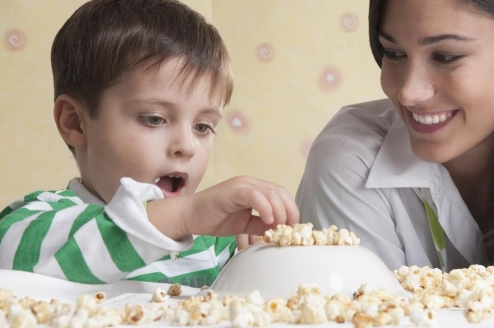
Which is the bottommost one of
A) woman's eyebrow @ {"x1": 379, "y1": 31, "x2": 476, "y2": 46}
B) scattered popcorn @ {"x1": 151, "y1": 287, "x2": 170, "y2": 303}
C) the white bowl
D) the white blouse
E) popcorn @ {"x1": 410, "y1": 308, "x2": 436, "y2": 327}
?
the white blouse

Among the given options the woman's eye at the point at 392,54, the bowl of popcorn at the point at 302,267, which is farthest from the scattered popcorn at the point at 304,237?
the woman's eye at the point at 392,54

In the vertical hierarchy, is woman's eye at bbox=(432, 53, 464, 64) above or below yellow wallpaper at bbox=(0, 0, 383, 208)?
above

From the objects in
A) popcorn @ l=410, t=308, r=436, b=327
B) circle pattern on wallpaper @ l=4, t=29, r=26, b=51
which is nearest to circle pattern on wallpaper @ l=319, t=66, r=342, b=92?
circle pattern on wallpaper @ l=4, t=29, r=26, b=51

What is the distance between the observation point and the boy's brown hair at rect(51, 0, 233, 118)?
1213 mm

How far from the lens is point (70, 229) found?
94 cm

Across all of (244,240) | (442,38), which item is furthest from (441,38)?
(244,240)

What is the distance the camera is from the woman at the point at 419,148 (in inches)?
49.8

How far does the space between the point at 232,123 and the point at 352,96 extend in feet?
1.86

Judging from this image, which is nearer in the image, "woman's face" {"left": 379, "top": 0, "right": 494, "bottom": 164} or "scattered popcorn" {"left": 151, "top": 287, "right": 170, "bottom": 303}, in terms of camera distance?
"scattered popcorn" {"left": 151, "top": 287, "right": 170, "bottom": 303}

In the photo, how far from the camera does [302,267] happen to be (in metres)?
0.73

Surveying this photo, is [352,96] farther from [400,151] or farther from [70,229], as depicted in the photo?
[70,229]

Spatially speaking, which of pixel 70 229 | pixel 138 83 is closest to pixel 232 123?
pixel 138 83

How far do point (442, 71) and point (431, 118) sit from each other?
0.29ft

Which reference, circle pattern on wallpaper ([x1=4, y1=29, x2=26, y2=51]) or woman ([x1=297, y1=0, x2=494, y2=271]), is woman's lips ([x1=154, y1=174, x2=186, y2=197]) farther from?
circle pattern on wallpaper ([x1=4, y1=29, x2=26, y2=51])
